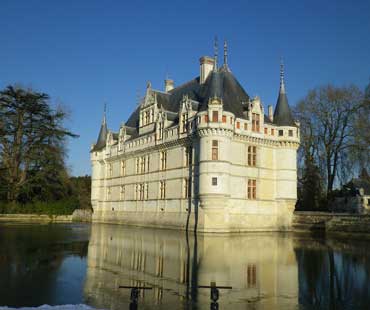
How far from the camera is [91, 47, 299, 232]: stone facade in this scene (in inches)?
1049

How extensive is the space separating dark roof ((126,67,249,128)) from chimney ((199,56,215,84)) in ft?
1.33

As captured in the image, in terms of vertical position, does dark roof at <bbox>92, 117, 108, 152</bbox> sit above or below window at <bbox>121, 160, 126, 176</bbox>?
above

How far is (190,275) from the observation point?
35.9 ft

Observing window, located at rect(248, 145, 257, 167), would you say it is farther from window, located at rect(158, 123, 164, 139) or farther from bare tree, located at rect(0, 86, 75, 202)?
bare tree, located at rect(0, 86, 75, 202)

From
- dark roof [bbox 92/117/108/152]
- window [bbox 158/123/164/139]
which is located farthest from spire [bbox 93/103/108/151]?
window [bbox 158/123/164/139]

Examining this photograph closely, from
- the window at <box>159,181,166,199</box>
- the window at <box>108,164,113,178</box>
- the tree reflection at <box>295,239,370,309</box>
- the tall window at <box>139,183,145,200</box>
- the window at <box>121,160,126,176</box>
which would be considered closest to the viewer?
the tree reflection at <box>295,239,370,309</box>

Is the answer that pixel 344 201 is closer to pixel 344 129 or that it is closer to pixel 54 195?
pixel 344 129

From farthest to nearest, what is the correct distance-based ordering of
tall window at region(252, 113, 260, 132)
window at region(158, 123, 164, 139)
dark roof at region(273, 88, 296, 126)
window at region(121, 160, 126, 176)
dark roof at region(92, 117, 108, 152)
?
1. dark roof at region(92, 117, 108, 152)
2. window at region(121, 160, 126, 176)
3. window at region(158, 123, 164, 139)
4. dark roof at region(273, 88, 296, 126)
5. tall window at region(252, 113, 260, 132)

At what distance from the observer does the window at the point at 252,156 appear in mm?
29641

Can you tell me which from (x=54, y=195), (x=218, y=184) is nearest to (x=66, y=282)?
(x=218, y=184)

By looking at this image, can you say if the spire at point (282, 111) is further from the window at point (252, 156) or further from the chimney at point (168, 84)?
the chimney at point (168, 84)

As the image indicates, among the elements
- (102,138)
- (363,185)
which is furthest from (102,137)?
(363,185)

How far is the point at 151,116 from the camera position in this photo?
35.8 meters

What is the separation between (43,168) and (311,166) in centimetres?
2614
